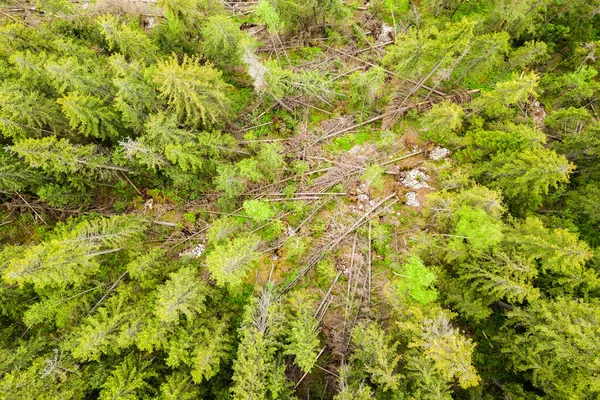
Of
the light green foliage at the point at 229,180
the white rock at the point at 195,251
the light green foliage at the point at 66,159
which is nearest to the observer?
the light green foliage at the point at 66,159

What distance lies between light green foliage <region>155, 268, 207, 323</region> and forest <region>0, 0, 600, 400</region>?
119mm

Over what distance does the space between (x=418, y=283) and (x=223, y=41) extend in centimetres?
1663

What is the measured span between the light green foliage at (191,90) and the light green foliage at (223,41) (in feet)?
9.49

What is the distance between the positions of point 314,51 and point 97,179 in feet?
55.6

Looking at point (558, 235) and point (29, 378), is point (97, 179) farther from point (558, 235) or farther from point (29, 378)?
point (558, 235)

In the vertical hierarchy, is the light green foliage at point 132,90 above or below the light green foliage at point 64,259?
above

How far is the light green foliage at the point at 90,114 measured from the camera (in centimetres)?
1399

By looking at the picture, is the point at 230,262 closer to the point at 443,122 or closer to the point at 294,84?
the point at 294,84

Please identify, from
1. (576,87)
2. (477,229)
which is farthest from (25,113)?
(576,87)

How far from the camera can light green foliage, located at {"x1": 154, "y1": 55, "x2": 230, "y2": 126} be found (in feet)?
44.1

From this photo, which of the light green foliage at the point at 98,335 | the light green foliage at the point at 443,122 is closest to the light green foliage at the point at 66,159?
the light green foliage at the point at 98,335

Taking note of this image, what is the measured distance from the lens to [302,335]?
12391 millimetres

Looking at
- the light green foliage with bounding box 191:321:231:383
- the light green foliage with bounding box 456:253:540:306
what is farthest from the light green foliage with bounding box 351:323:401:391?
the light green foliage with bounding box 191:321:231:383

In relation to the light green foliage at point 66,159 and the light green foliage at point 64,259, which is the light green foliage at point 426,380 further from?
the light green foliage at point 66,159
